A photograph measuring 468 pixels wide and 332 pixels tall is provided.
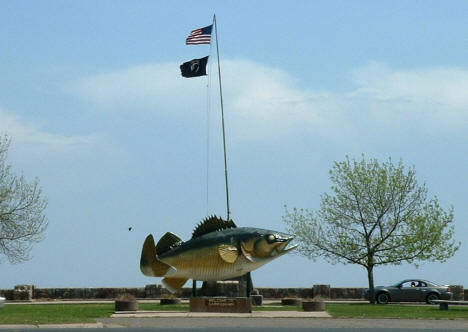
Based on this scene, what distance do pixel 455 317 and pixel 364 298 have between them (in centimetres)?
1783

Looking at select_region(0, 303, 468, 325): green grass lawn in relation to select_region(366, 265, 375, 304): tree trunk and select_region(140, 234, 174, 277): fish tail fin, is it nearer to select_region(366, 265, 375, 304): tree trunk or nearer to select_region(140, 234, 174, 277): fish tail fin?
select_region(140, 234, 174, 277): fish tail fin

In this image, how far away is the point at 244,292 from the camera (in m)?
39.2

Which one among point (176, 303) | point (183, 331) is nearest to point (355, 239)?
point (176, 303)

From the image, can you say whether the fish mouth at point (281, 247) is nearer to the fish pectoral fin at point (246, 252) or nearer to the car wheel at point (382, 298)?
the fish pectoral fin at point (246, 252)

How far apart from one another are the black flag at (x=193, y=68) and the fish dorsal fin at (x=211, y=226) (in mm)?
13123

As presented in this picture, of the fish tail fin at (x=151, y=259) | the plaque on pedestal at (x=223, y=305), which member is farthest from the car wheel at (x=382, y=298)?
the fish tail fin at (x=151, y=259)

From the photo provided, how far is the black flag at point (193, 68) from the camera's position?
48625 millimetres

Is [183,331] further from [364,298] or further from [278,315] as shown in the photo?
[364,298]

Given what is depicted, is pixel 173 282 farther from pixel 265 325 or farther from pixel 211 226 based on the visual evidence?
pixel 265 325

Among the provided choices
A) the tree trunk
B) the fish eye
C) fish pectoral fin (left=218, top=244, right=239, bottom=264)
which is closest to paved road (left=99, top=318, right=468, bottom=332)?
fish pectoral fin (left=218, top=244, right=239, bottom=264)

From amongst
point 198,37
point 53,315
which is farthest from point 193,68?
point 53,315

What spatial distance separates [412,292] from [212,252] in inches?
681

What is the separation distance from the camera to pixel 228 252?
36750mm

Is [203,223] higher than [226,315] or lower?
higher
